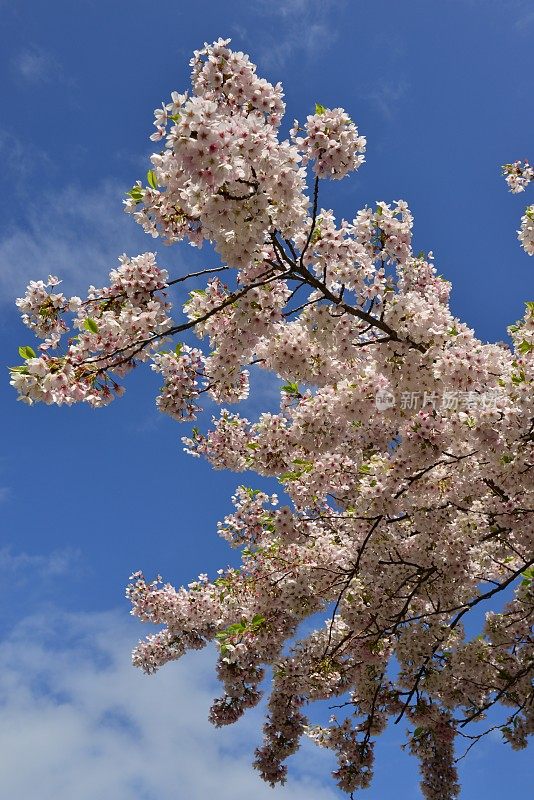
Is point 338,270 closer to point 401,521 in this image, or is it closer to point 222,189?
point 222,189

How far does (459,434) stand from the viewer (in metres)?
8.79

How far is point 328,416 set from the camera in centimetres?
1024

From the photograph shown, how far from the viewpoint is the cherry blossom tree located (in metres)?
6.80

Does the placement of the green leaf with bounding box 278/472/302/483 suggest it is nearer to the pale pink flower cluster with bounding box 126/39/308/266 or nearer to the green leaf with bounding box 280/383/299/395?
the green leaf with bounding box 280/383/299/395

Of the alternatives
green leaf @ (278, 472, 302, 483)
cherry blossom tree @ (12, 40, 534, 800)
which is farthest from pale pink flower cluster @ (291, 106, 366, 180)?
green leaf @ (278, 472, 302, 483)

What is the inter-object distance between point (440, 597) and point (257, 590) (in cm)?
362

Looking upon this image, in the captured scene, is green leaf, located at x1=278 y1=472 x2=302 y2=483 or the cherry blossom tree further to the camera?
green leaf, located at x1=278 y1=472 x2=302 y2=483

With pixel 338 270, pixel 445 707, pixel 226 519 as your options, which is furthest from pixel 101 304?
pixel 445 707

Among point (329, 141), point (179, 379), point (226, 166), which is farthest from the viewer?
point (179, 379)

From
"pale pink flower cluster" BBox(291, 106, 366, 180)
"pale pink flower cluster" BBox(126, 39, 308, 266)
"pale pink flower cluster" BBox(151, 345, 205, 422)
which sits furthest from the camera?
"pale pink flower cluster" BBox(151, 345, 205, 422)

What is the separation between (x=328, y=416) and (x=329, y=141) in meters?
A: 4.66

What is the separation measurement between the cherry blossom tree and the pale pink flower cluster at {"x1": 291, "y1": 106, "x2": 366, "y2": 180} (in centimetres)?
2

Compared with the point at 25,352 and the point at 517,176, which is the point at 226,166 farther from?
the point at 517,176

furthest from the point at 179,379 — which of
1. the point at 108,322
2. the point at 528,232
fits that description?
the point at 528,232
